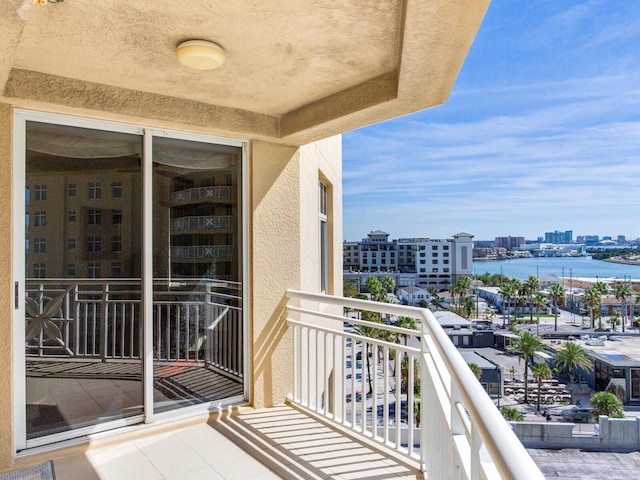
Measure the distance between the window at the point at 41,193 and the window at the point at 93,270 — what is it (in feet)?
1.61

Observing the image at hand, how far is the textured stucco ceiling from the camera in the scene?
1651 millimetres

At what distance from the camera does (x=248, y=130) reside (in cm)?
315

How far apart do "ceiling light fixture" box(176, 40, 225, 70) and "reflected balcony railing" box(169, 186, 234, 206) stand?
1099 millimetres

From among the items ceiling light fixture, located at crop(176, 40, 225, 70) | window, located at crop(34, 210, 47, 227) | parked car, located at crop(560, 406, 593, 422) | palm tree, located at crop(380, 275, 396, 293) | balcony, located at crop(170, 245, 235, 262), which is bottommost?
parked car, located at crop(560, 406, 593, 422)

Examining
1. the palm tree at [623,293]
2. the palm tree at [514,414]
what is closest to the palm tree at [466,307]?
the palm tree at [514,414]

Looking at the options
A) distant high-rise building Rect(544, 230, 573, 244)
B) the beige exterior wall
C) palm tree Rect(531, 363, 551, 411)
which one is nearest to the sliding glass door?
the beige exterior wall

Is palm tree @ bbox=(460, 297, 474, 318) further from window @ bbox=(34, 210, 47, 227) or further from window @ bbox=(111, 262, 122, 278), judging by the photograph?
window @ bbox=(34, 210, 47, 227)

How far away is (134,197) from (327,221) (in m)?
3.45

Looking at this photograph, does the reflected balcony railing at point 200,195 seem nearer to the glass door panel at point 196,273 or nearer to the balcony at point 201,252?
the glass door panel at point 196,273

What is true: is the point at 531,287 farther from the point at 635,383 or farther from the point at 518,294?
the point at 635,383

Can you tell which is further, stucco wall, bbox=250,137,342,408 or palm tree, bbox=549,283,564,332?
palm tree, bbox=549,283,564,332

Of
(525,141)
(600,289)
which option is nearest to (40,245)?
(600,289)

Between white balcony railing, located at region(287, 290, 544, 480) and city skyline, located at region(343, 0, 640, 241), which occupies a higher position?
city skyline, located at region(343, 0, 640, 241)

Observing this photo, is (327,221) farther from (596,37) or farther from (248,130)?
(596,37)
